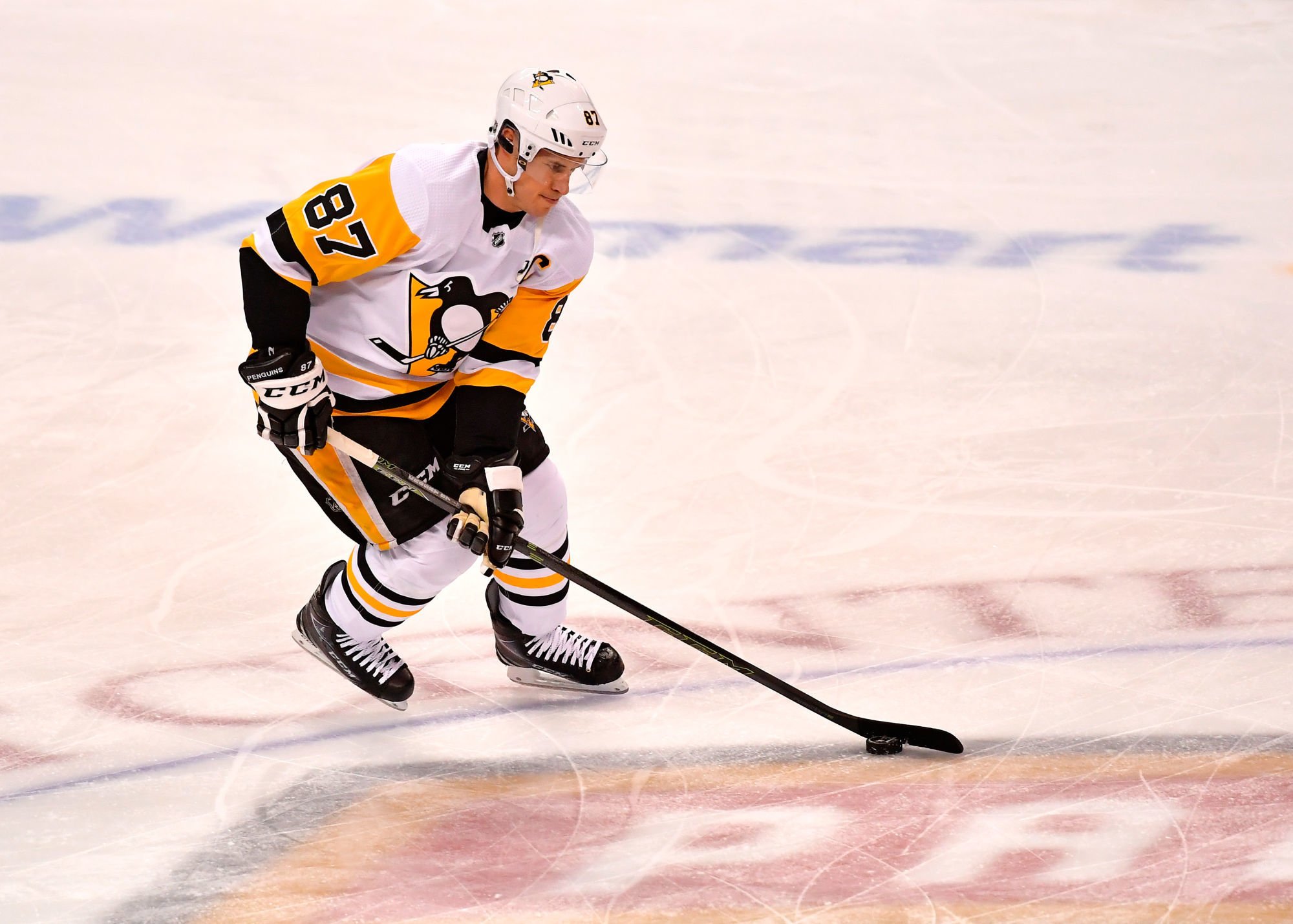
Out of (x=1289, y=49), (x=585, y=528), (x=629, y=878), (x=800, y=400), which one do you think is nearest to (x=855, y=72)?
(x=1289, y=49)

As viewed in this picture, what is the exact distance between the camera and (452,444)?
271 centimetres

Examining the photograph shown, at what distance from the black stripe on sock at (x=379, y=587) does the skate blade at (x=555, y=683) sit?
30cm

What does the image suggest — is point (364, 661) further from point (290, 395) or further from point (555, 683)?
point (290, 395)

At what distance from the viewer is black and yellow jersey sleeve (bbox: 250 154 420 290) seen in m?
2.34

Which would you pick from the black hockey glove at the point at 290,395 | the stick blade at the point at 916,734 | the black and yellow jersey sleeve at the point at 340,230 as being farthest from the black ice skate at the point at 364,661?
the stick blade at the point at 916,734

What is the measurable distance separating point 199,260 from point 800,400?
2.07 m

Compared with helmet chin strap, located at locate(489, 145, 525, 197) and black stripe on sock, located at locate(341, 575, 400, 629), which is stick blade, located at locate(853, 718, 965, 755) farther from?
helmet chin strap, located at locate(489, 145, 525, 197)

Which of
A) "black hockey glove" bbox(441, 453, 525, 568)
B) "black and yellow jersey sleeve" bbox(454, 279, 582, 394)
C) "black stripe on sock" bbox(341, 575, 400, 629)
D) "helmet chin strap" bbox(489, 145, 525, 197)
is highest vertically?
"helmet chin strap" bbox(489, 145, 525, 197)

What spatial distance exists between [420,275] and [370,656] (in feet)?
2.50

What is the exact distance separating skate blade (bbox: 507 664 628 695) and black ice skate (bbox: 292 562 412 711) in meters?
0.24

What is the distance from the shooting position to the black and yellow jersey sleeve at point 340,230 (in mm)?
2340

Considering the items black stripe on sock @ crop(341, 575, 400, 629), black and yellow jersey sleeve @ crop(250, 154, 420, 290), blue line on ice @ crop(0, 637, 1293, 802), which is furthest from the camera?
black stripe on sock @ crop(341, 575, 400, 629)

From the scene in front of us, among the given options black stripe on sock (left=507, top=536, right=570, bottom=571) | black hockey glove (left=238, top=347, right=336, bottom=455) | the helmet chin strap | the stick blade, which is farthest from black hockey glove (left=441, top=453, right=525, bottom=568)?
the stick blade

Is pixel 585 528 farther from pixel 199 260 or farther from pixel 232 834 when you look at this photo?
pixel 199 260
